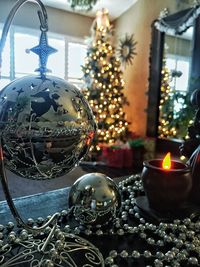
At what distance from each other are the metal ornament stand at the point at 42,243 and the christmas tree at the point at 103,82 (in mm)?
2912

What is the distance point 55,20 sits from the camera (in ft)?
12.3

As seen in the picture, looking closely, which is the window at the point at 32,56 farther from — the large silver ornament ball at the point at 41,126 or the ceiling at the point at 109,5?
the large silver ornament ball at the point at 41,126

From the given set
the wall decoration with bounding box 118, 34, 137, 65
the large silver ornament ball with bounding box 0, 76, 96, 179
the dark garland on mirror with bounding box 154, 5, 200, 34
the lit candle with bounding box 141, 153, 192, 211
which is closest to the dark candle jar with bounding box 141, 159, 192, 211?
the lit candle with bounding box 141, 153, 192, 211

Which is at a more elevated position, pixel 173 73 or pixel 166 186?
pixel 173 73

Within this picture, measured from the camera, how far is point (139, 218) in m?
0.63

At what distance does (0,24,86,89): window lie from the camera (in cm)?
351

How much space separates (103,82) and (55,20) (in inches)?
46.4

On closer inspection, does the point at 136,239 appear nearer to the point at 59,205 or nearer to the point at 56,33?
the point at 59,205

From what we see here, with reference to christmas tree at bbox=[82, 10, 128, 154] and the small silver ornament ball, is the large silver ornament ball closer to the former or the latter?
the small silver ornament ball

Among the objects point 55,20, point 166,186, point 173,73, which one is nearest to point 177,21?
point 173,73

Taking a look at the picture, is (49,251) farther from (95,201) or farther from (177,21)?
(177,21)

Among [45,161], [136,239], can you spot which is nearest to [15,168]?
[45,161]

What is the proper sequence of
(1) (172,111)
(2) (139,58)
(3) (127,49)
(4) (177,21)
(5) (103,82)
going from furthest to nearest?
(3) (127,49) < (2) (139,58) < (5) (103,82) < (1) (172,111) < (4) (177,21)

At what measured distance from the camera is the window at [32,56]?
11.5 ft
